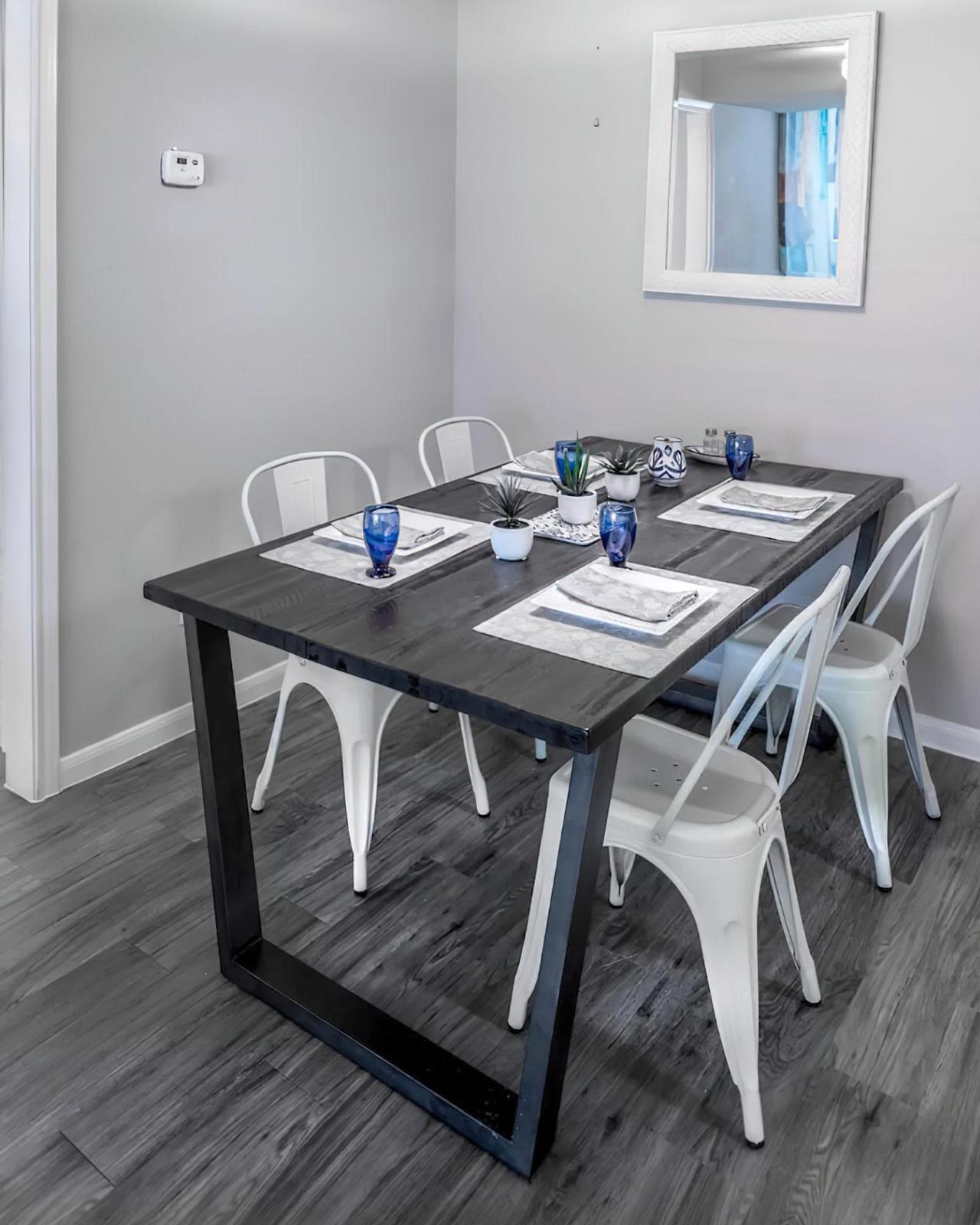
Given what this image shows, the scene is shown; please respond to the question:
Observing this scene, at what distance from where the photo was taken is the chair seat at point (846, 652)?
2.28 m

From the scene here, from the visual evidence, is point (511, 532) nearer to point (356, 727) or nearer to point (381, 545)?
point (381, 545)

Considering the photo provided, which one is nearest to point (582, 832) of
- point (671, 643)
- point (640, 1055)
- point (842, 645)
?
point (671, 643)

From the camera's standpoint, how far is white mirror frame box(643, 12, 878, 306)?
2.70 metres

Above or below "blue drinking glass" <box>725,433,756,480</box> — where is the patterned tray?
below

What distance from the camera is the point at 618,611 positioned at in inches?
69.3

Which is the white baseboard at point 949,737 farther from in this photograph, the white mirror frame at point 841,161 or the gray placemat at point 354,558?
the gray placemat at point 354,558

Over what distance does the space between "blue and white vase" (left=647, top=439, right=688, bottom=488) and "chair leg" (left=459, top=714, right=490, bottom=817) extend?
769mm

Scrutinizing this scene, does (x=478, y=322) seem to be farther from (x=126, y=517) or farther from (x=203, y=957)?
(x=203, y=957)

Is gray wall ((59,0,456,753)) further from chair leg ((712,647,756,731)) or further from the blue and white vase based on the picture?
chair leg ((712,647,756,731))

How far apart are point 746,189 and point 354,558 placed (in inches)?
66.1

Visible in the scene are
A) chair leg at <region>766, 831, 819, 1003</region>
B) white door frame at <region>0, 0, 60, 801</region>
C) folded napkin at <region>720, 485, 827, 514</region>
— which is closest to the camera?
chair leg at <region>766, 831, 819, 1003</region>

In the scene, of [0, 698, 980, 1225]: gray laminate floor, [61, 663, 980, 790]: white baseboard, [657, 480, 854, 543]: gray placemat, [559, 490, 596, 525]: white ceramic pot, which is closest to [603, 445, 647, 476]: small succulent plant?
[657, 480, 854, 543]: gray placemat

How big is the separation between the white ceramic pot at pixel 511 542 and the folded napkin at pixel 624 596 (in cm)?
13

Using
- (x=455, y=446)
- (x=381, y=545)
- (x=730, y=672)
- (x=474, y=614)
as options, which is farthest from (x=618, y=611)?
(x=455, y=446)
